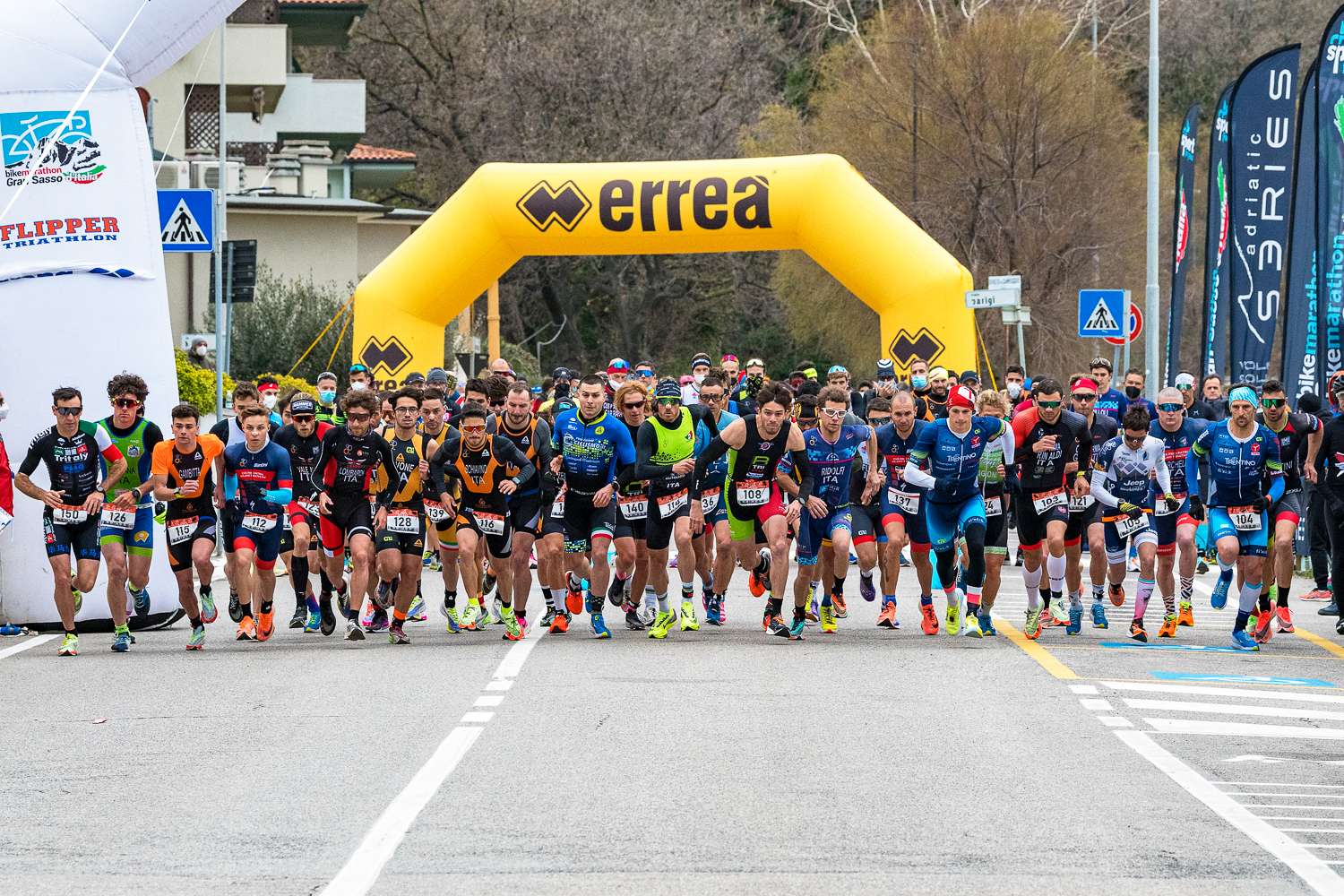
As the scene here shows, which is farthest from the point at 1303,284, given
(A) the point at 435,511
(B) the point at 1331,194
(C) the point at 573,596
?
(A) the point at 435,511

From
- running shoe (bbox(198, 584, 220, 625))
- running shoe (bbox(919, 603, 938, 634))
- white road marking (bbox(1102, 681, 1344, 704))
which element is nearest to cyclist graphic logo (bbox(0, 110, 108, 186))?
running shoe (bbox(198, 584, 220, 625))

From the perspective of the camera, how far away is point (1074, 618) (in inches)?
653

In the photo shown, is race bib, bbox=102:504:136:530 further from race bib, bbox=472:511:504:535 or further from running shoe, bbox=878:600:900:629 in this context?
running shoe, bbox=878:600:900:629

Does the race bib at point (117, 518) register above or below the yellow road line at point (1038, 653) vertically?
above

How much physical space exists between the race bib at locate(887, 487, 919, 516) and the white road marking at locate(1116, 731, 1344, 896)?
540 cm

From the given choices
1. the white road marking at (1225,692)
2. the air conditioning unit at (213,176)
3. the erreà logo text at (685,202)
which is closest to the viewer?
the white road marking at (1225,692)

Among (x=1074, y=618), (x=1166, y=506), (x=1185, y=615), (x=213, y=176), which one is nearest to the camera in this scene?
(x=1074, y=618)

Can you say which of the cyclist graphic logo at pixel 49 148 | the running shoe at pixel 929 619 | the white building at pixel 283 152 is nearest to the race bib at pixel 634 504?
the running shoe at pixel 929 619

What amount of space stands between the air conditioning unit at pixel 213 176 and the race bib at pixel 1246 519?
95.1 ft

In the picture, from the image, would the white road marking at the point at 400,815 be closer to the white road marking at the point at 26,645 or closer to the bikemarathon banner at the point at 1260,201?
the white road marking at the point at 26,645

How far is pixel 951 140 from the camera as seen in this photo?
47.6 metres

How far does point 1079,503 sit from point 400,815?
8.95 metres

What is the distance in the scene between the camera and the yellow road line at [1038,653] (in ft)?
45.3

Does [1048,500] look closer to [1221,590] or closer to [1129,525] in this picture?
[1129,525]
